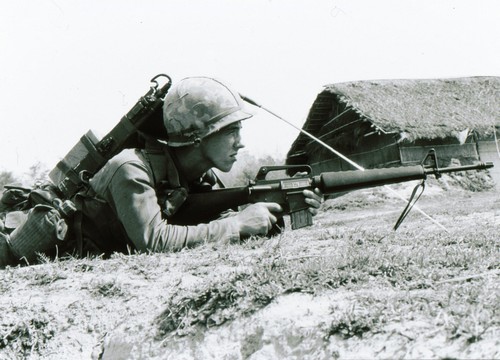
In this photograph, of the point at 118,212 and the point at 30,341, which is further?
the point at 118,212

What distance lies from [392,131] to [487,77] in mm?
8904

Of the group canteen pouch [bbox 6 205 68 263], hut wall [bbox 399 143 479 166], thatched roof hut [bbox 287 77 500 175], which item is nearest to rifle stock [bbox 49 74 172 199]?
canteen pouch [bbox 6 205 68 263]

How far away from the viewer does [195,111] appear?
389cm

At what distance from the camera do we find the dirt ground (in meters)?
1.70

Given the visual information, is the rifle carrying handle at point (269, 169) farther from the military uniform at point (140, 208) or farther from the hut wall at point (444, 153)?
the hut wall at point (444, 153)

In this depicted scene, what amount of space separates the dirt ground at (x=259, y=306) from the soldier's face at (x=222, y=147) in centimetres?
103

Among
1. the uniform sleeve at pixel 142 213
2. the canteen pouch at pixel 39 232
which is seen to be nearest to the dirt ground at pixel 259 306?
the uniform sleeve at pixel 142 213

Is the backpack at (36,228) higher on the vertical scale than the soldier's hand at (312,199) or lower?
higher

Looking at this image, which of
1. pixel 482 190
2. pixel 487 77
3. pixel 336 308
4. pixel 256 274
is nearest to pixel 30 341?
pixel 256 274

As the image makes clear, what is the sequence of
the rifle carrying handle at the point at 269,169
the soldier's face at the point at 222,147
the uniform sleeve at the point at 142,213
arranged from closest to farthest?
1. the uniform sleeve at the point at 142,213
2. the rifle carrying handle at the point at 269,169
3. the soldier's face at the point at 222,147

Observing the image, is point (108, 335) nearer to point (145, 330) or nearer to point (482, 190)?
point (145, 330)

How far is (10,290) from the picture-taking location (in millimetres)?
2885

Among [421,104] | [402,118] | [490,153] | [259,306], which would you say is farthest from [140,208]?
[490,153]

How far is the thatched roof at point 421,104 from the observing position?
18.5m
